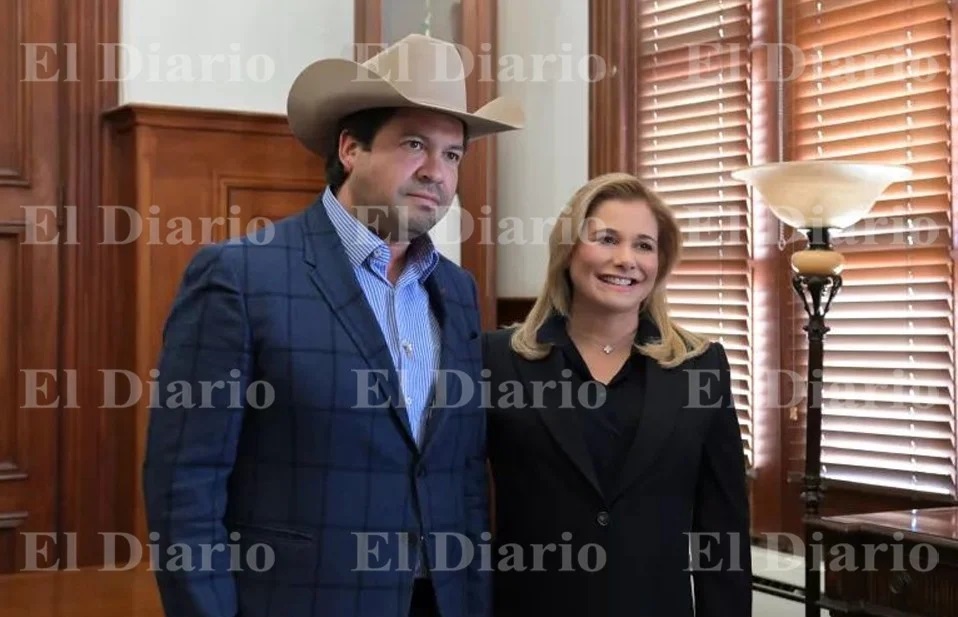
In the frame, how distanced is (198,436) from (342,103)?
0.54 m

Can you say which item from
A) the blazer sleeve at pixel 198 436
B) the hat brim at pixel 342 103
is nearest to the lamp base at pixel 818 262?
the hat brim at pixel 342 103

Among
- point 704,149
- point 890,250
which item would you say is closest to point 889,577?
point 890,250

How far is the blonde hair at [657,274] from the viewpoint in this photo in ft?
7.18

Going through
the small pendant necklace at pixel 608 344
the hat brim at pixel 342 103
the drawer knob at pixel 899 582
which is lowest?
the drawer knob at pixel 899 582

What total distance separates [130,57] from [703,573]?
2.69 m

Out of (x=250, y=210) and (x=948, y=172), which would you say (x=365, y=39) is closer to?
(x=250, y=210)

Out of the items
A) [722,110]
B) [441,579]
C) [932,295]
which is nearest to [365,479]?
[441,579]

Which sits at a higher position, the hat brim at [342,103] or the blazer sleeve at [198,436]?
the hat brim at [342,103]

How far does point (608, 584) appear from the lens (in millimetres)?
2100

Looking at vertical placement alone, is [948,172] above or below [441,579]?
above

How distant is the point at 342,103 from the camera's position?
6.24 feet

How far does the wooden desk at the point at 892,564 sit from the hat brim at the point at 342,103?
993mm

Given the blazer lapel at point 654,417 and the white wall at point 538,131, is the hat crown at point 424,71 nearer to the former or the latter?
the blazer lapel at point 654,417

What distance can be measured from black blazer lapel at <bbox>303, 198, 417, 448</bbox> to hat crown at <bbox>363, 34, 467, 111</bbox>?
0.25 meters
